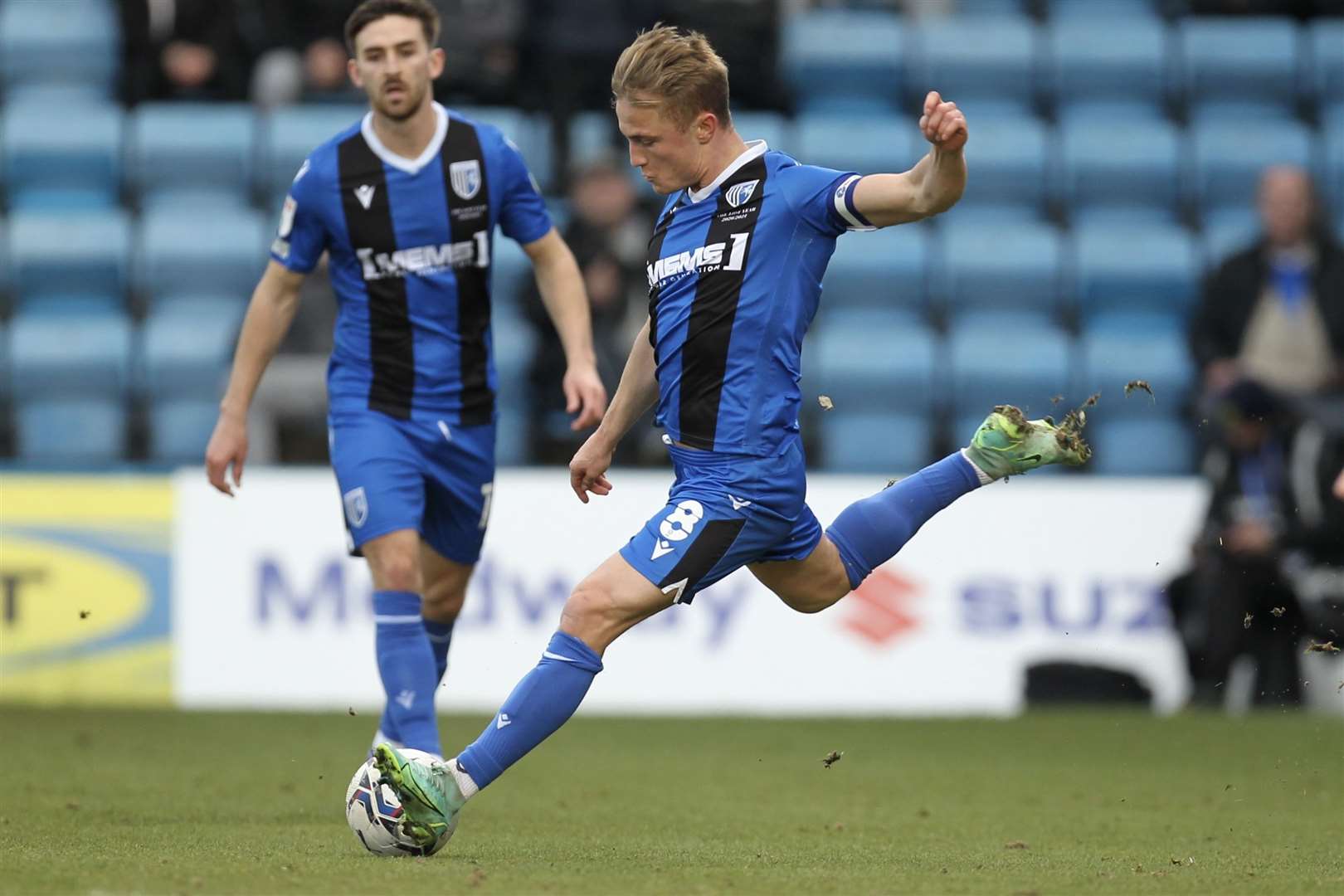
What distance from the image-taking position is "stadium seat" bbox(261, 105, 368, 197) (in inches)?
476

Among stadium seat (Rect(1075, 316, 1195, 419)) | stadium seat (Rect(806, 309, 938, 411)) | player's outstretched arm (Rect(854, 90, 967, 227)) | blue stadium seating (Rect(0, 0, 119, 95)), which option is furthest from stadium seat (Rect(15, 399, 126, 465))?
player's outstretched arm (Rect(854, 90, 967, 227))

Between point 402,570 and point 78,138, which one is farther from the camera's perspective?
point 78,138

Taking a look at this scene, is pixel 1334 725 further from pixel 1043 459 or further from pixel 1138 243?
pixel 1043 459

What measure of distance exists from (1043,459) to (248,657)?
551 cm

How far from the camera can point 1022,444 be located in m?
5.53

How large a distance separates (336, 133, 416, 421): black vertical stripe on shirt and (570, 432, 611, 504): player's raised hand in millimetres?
1012

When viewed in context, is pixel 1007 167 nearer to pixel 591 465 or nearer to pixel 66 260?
pixel 66 260

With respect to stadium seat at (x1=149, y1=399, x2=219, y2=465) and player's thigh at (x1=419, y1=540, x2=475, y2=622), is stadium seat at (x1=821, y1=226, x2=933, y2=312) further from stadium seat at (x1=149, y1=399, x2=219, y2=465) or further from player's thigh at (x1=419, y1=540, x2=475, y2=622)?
player's thigh at (x1=419, y1=540, x2=475, y2=622)

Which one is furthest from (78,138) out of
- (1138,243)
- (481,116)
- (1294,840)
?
(1294,840)

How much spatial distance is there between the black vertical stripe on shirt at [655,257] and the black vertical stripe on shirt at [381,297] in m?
1.21

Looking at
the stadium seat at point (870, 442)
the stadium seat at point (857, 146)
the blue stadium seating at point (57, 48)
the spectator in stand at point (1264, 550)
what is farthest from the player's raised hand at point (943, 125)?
Result: the blue stadium seating at point (57, 48)

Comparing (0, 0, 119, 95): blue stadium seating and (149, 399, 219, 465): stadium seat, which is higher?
(0, 0, 119, 95): blue stadium seating

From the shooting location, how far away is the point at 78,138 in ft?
40.0

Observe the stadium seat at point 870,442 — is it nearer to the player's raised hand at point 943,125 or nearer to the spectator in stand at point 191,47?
the spectator in stand at point 191,47
